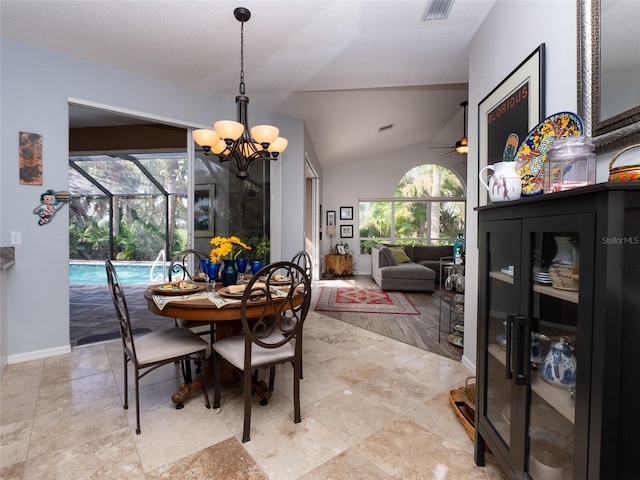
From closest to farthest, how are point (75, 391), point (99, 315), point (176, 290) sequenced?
point (176, 290), point (75, 391), point (99, 315)

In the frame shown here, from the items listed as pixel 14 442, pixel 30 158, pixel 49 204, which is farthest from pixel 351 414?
pixel 30 158

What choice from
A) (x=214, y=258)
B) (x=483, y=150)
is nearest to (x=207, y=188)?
(x=214, y=258)

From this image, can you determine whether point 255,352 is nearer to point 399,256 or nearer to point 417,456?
point 417,456

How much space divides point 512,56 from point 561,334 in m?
1.76

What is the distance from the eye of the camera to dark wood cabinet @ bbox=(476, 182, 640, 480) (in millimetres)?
772

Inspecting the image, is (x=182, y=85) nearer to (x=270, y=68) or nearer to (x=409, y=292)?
(x=270, y=68)

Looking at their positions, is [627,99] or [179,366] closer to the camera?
[627,99]

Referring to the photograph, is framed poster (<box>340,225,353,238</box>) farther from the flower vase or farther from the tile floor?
the flower vase

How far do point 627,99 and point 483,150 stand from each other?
4.10 ft

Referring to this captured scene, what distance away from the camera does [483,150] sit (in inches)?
88.7

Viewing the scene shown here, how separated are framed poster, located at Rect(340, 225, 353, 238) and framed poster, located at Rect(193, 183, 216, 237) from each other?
483cm

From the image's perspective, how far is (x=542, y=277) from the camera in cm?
105

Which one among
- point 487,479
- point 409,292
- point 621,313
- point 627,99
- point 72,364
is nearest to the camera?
point 621,313

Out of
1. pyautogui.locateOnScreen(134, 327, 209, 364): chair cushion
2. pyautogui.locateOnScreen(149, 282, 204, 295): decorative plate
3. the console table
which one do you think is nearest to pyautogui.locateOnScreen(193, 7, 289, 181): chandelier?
pyautogui.locateOnScreen(149, 282, 204, 295): decorative plate
